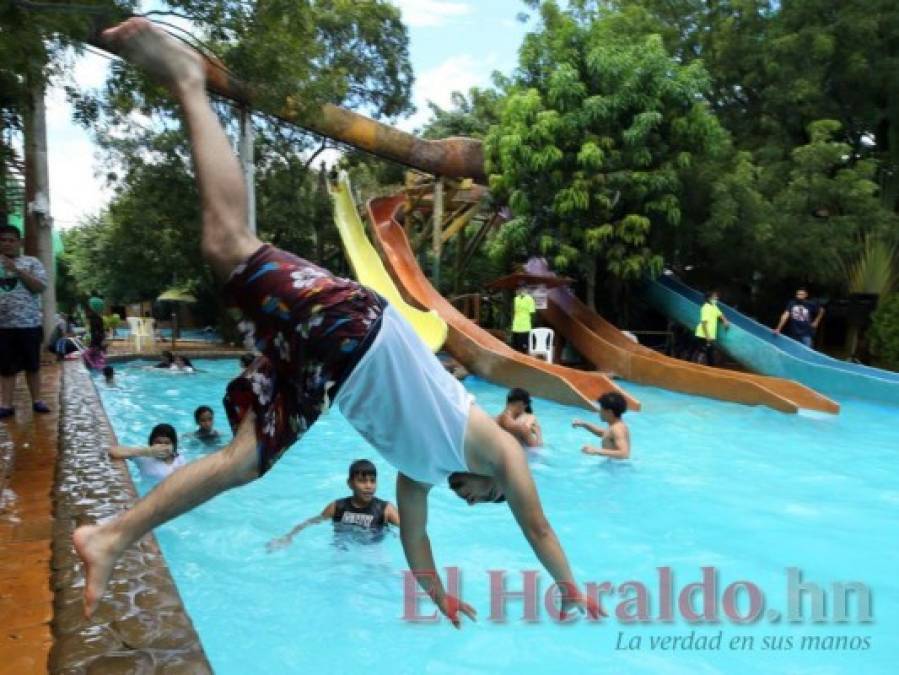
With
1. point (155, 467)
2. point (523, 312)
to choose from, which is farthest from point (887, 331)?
point (155, 467)

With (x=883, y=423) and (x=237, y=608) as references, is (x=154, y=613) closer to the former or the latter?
(x=237, y=608)

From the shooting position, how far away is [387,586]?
4.57 m

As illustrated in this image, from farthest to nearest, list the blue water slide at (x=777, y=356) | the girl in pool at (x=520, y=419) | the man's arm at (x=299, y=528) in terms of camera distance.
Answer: the blue water slide at (x=777, y=356), the girl in pool at (x=520, y=419), the man's arm at (x=299, y=528)

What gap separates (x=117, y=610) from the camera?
2.58 metres

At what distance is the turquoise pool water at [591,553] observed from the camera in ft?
12.5

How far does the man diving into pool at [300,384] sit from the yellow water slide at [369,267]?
9.37m

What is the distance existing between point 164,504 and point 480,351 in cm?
1011

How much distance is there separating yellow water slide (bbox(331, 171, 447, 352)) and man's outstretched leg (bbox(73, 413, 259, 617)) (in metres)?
9.42

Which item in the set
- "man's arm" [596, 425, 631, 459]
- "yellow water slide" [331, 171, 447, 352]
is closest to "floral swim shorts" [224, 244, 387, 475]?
"man's arm" [596, 425, 631, 459]

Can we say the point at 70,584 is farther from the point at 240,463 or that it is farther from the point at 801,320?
the point at 801,320

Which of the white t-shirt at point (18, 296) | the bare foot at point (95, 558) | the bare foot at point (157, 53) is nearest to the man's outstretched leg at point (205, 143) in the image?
the bare foot at point (157, 53)

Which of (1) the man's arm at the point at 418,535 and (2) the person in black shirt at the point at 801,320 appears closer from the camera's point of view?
(1) the man's arm at the point at 418,535

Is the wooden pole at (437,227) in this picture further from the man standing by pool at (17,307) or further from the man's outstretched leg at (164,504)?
the man's outstretched leg at (164,504)

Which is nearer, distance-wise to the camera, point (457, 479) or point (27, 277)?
point (457, 479)
